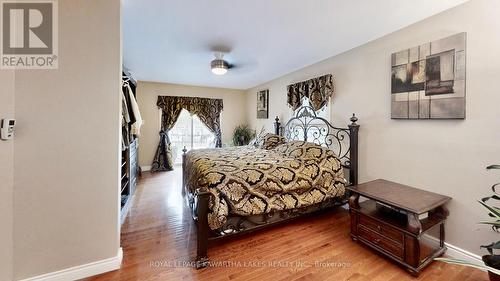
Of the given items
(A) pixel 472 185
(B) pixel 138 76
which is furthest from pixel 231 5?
(B) pixel 138 76

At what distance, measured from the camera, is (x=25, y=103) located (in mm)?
1411

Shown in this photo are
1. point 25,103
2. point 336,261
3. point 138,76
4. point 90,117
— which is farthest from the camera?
point 138,76

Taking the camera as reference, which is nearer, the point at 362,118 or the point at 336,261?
the point at 336,261

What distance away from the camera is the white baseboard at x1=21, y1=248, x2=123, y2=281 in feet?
4.96

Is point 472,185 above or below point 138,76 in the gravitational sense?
below

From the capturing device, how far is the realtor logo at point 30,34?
139 cm

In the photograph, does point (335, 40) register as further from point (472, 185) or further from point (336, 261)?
point (336, 261)

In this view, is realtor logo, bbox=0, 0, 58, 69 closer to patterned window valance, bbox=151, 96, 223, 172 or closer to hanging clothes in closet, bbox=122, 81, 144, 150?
hanging clothes in closet, bbox=122, 81, 144, 150

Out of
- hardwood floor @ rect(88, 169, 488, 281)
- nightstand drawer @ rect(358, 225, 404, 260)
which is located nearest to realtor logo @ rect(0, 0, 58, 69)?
hardwood floor @ rect(88, 169, 488, 281)

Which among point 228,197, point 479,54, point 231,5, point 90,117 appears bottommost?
point 228,197

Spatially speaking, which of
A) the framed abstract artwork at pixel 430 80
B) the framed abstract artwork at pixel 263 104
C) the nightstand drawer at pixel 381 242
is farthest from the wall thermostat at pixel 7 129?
the framed abstract artwork at pixel 263 104

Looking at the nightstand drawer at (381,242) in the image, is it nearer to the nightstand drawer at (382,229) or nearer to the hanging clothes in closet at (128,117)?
the nightstand drawer at (382,229)

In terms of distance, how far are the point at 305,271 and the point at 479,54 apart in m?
2.38

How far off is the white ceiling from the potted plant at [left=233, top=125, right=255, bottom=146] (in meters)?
2.61
